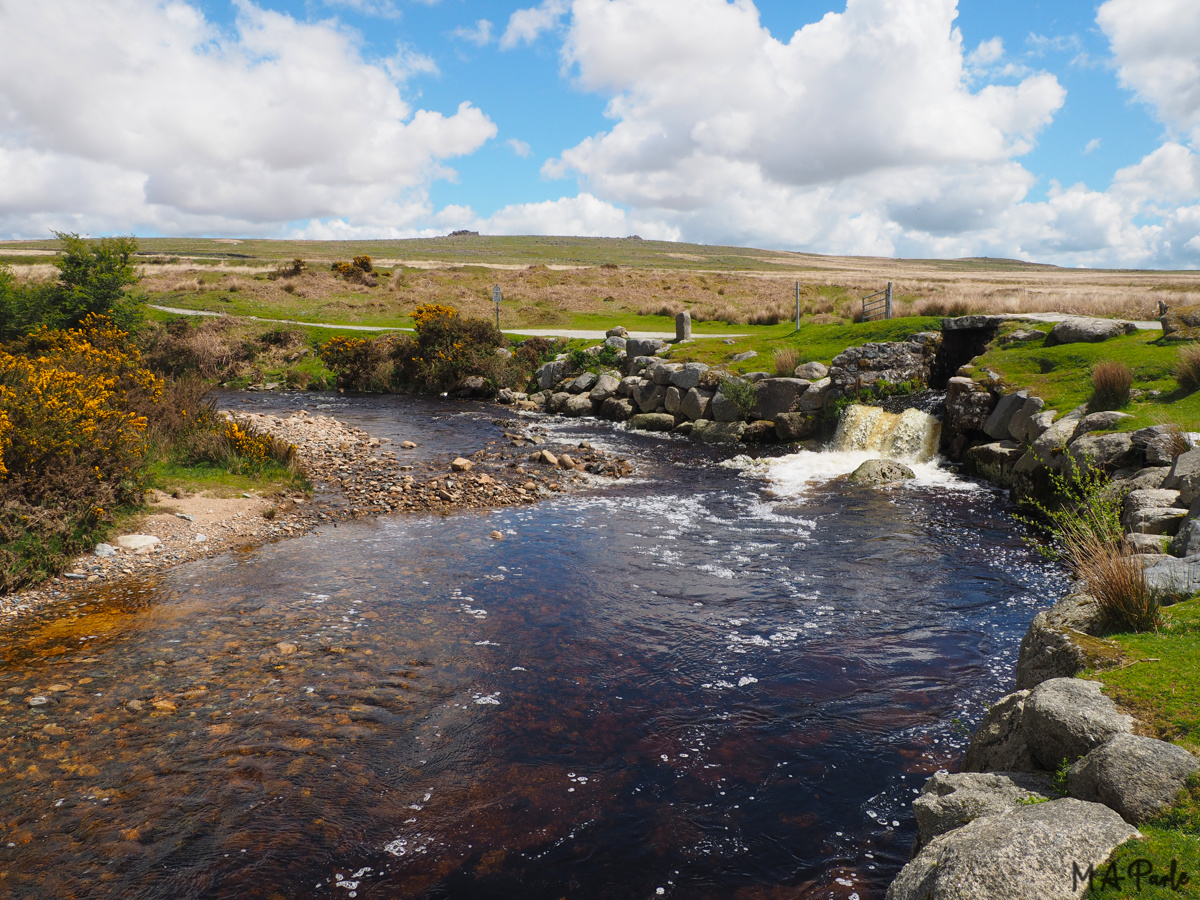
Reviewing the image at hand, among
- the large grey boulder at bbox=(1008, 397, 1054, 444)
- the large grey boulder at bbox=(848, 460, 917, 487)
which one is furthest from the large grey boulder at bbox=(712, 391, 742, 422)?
the large grey boulder at bbox=(1008, 397, 1054, 444)

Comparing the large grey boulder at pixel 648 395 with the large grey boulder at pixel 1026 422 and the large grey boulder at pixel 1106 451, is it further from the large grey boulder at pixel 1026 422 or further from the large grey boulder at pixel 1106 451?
the large grey boulder at pixel 1106 451

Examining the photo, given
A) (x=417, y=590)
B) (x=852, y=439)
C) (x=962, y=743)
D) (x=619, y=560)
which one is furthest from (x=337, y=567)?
(x=852, y=439)

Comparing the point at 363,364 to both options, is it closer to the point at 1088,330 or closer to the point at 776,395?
the point at 776,395

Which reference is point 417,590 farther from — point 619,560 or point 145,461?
point 145,461

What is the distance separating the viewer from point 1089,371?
17.5m

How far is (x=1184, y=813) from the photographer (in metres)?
3.64

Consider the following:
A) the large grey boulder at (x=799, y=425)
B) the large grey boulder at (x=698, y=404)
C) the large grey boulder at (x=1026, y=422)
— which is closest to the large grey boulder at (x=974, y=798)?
the large grey boulder at (x=1026, y=422)

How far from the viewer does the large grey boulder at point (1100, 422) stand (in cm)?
1373

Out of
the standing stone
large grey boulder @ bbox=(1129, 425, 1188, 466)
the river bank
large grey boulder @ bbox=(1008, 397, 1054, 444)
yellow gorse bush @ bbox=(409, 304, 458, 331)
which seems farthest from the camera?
yellow gorse bush @ bbox=(409, 304, 458, 331)

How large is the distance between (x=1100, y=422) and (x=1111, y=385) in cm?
178

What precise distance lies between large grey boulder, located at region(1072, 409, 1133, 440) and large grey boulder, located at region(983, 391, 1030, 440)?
2636 millimetres

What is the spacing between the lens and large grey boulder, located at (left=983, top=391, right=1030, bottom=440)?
55.7 ft

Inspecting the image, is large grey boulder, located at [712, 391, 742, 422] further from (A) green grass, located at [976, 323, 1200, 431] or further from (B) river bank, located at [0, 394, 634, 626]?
(A) green grass, located at [976, 323, 1200, 431]

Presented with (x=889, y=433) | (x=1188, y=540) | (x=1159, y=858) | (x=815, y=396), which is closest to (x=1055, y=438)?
(x=889, y=433)
